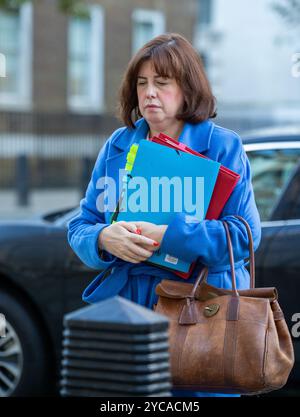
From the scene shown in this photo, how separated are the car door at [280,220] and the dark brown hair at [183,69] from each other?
73.7 inches

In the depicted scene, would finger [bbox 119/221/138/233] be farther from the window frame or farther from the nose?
the window frame

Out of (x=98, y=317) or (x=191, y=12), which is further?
(x=191, y=12)

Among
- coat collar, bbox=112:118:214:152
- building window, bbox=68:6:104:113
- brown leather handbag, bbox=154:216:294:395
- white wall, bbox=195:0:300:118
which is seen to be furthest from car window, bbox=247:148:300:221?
white wall, bbox=195:0:300:118

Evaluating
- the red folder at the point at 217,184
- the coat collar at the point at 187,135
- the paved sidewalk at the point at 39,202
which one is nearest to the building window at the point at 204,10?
the paved sidewalk at the point at 39,202

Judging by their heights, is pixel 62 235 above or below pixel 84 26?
below

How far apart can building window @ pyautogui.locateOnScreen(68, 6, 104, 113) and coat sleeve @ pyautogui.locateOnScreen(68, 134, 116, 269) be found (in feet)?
65.3

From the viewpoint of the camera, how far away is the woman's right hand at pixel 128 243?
2.83 m

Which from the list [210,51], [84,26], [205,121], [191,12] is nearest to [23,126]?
[84,26]

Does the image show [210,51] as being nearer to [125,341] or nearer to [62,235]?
[62,235]

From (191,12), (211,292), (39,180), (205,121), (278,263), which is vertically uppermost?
(191,12)

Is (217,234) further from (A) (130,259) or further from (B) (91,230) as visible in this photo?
(B) (91,230)

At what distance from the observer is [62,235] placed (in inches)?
204

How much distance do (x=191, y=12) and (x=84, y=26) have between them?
3755 mm

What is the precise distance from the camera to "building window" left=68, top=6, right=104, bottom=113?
22875 millimetres
